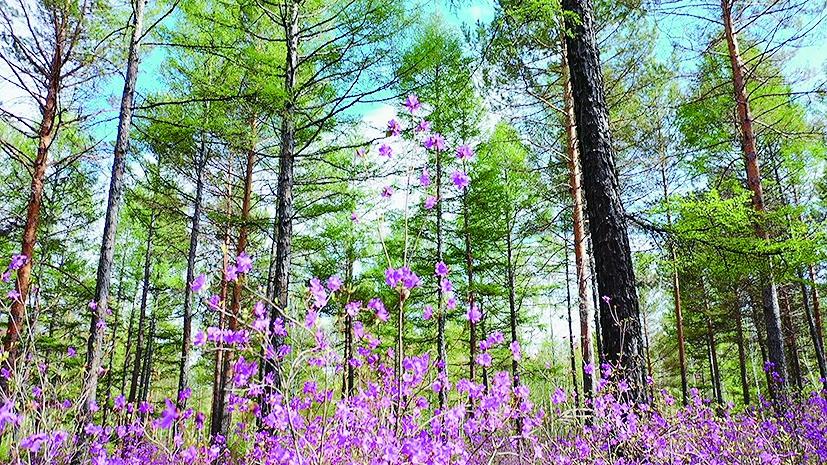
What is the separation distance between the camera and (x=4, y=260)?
1286 cm

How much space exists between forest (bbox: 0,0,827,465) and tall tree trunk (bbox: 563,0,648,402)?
0.02 m

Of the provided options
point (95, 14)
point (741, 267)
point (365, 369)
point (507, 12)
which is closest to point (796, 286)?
point (741, 267)

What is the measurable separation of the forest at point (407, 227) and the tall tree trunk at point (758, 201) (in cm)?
4

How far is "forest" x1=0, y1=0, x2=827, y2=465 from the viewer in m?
2.84

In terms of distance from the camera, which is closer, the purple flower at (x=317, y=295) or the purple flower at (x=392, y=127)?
the purple flower at (x=317, y=295)

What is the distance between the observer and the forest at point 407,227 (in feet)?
9.30

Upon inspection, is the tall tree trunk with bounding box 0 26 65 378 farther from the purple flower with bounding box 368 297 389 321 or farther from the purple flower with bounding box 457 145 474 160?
the purple flower with bounding box 457 145 474 160

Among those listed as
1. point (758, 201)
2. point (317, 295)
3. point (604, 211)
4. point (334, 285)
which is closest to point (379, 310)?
point (334, 285)

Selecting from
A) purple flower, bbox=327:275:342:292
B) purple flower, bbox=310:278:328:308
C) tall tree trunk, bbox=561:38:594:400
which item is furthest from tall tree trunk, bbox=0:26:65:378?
tall tree trunk, bbox=561:38:594:400

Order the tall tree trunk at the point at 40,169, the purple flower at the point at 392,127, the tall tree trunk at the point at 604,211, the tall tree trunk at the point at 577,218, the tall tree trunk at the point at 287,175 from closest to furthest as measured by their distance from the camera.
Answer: the purple flower at the point at 392,127 < the tall tree trunk at the point at 604,211 < the tall tree trunk at the point at 287,175 < the tall tree trunk at the point at 40,169 < the tall tree trunk at the point at 577,218

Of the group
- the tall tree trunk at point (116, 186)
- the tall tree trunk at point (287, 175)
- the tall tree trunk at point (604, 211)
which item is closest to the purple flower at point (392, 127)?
the tall tree trunk at point (604, 211)

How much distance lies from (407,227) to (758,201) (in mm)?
8088

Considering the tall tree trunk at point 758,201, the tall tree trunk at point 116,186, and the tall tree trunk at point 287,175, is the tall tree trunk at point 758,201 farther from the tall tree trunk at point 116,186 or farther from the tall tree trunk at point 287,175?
the tall tree trunk at point 116,186

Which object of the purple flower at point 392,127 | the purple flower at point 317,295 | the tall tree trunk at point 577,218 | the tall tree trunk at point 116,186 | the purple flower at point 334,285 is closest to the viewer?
the purple flower at point 317,295
